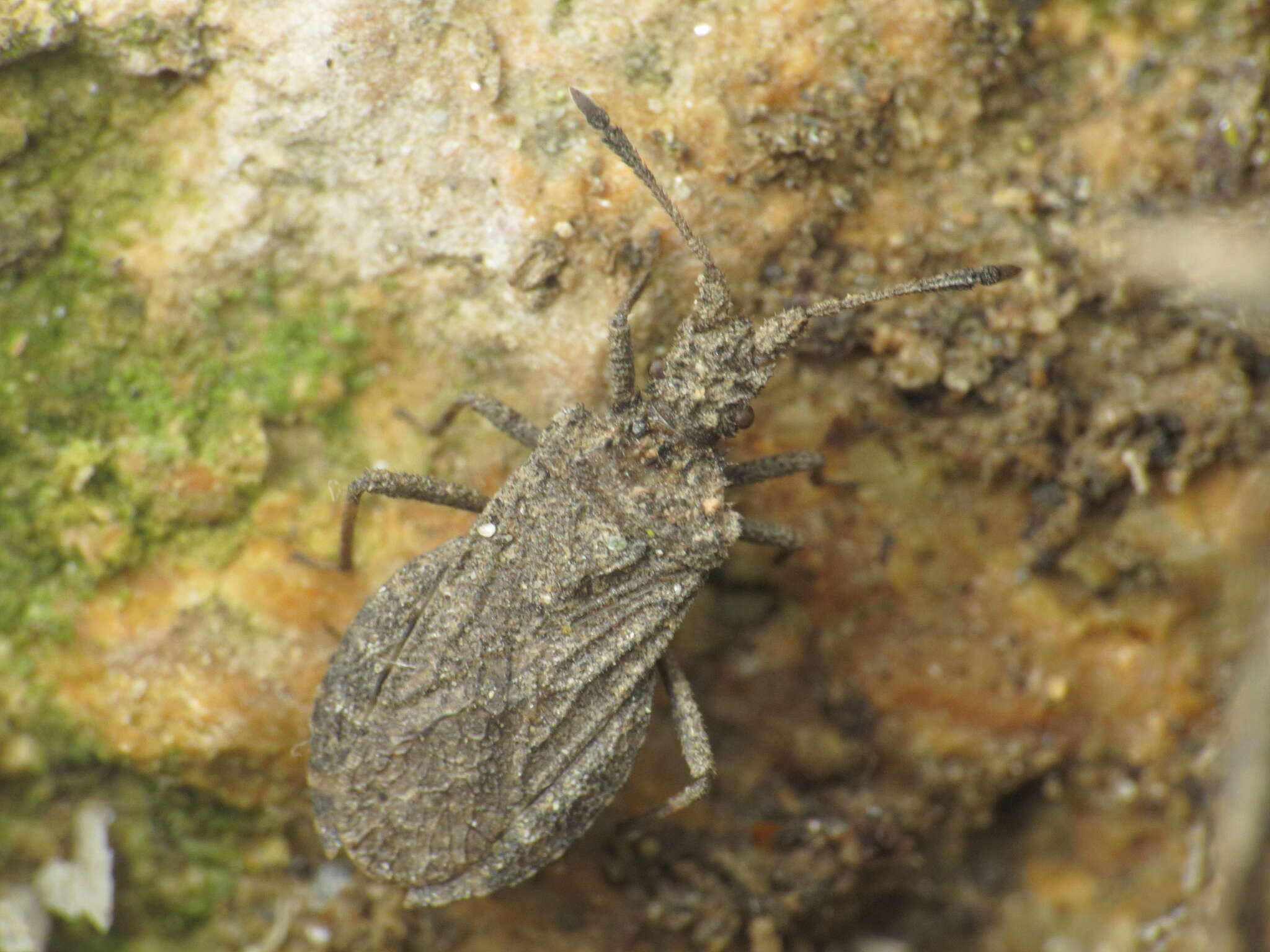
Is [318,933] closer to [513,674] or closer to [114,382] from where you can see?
[513,674]

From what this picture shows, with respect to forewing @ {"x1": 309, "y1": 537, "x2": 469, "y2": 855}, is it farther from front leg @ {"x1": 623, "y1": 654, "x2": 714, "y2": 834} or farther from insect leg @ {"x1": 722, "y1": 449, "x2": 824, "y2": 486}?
insect leg @ {"x1": 722, "y1": 449, "x2": 824, "y2": 486}

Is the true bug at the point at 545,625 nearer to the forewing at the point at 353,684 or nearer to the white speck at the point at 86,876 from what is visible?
the forewing at the point at 353,684

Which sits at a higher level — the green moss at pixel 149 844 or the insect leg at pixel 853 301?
the insect leg at pixel 853 301

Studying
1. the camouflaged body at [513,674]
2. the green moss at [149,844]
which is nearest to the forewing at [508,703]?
the camouflaged body at [513,674]

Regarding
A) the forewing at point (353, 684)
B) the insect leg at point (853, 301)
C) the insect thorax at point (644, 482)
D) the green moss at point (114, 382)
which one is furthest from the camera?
the green moss at point (114, 382)

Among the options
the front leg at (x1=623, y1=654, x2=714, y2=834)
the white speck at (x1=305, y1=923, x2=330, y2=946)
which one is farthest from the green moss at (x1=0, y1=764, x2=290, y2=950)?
the front leg at (x1=623, y1=654, x2=714, y2=834)

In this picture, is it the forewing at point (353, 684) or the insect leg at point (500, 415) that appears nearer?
the forewing at point (353, 684)
